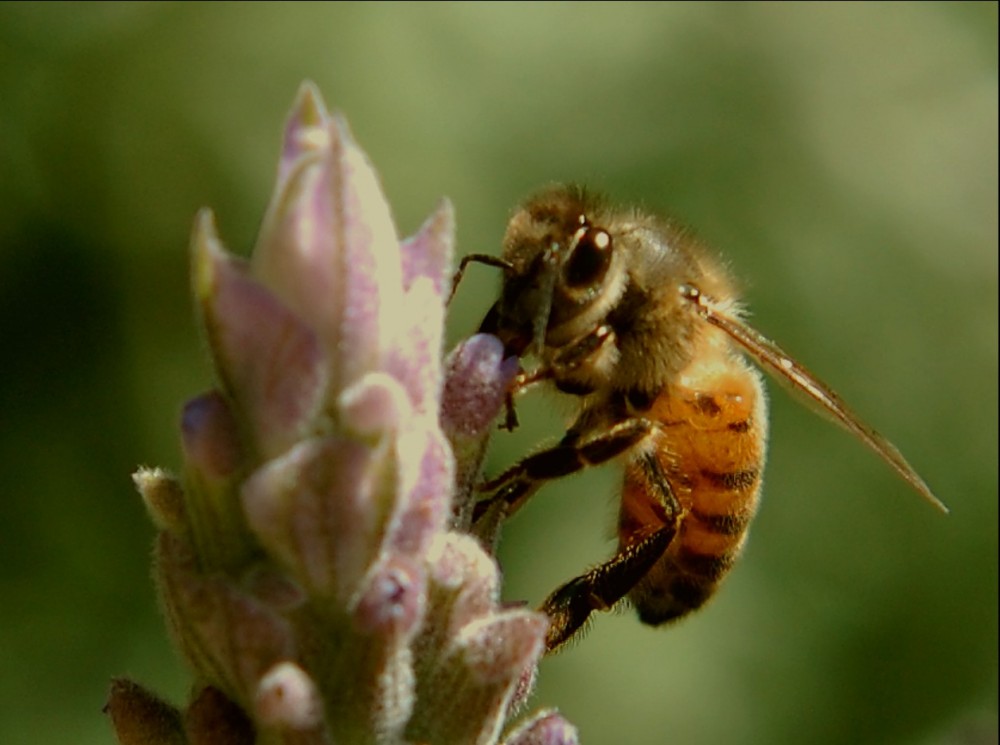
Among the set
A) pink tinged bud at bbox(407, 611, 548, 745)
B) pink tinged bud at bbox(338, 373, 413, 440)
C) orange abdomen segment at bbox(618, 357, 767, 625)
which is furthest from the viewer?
orange abdomen segment at bbox(618, 357, 767, 625)

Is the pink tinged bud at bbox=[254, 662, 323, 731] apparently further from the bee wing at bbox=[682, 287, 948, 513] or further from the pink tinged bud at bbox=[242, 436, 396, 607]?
the bee wing at bbox=[682, 287, 948, 513]

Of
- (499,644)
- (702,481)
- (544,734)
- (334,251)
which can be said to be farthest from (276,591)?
(702,481)

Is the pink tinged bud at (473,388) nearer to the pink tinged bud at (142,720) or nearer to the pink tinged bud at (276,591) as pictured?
the pink tinged bud at (276,591)

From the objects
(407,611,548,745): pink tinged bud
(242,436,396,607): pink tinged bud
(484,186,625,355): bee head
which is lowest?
(407,611,548,745): pink tinged bud

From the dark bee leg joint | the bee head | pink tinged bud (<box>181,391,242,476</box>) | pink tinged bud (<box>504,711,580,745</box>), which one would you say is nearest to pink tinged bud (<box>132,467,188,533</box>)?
pink tinged bud (<box>181,391,242,476</box>)

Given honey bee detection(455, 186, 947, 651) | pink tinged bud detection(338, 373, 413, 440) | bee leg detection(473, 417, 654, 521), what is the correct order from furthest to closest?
honey bee detection(455, 186, 947, 651)
bee leg detection(473, 417, 654, 521)
pink tinged bud detection(338, 373, 413, 440)

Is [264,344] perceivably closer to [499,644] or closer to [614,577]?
[499,644]

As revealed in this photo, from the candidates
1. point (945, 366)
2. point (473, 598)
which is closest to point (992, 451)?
point (945, 366)

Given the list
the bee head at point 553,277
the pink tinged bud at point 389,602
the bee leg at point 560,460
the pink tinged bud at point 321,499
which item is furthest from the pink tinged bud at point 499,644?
the bee head at point 553,277
